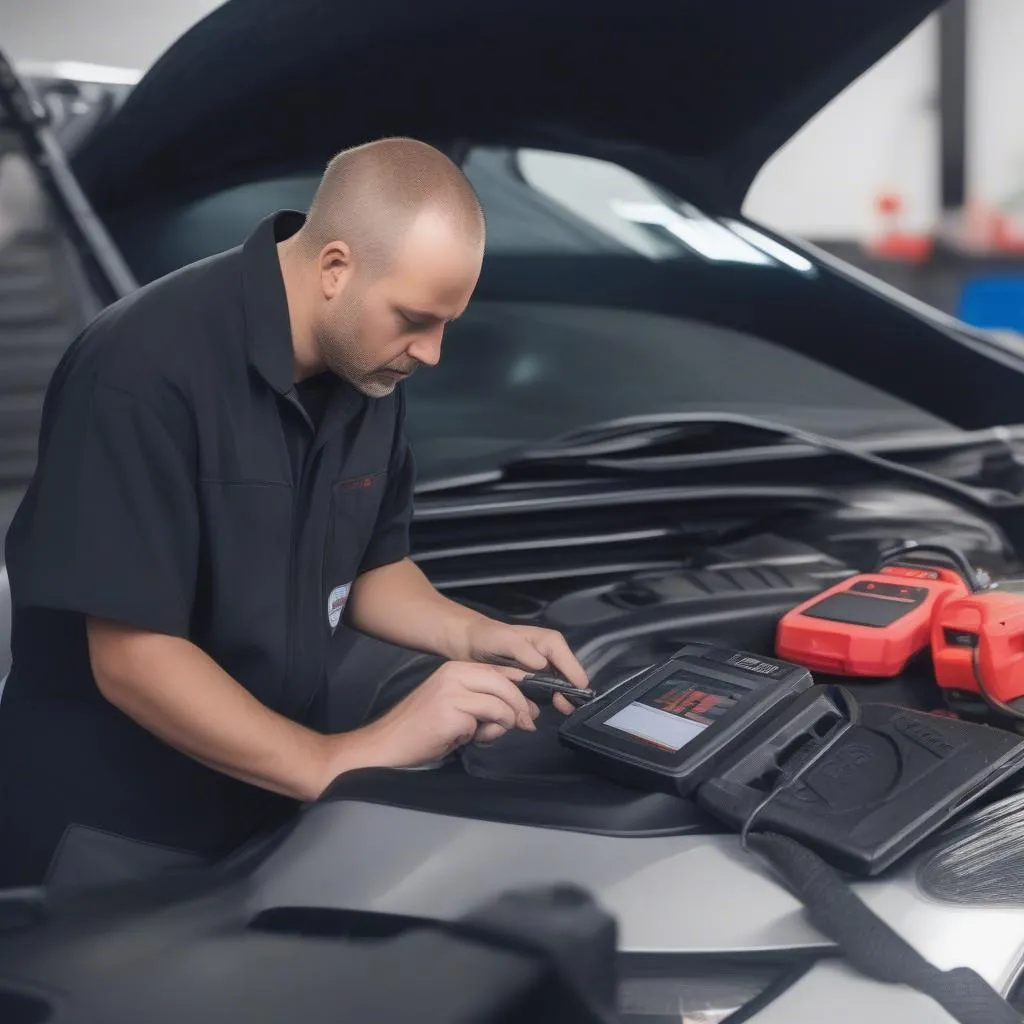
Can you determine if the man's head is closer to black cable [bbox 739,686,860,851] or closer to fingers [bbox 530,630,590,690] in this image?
fingers [bbox 530,630,590,690]

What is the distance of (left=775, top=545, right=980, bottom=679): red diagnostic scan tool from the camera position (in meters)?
0.99

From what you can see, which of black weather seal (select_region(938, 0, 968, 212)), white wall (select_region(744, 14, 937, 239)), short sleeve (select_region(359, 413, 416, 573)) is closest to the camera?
short sleeve (select_region(359, 413, 416, 573))

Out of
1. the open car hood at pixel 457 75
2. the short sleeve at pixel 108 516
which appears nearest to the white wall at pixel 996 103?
the open car hood at pixel 457 75

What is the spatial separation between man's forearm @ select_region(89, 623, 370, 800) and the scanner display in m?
0.21

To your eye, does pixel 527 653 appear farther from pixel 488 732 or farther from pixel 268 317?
pixel 268 317

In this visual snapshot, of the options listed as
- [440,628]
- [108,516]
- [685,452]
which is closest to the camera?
[108,516]

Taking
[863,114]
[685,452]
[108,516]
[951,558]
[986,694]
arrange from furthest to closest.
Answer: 1. [863,114]
2. [685,452]
3. [951,558]
4. [986,694]
5. [108,516]

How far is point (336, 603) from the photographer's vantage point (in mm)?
1024

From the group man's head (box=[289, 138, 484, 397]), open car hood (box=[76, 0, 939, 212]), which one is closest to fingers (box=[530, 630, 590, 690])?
man's head (box=[289, 138, 484, 397])

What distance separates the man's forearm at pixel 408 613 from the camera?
1032 millimetres

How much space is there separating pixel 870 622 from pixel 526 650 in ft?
0.99

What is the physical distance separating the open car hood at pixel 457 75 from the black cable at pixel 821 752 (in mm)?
643

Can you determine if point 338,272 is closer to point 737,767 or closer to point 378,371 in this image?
point 378,371

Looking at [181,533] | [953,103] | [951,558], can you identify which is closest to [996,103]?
[953,103]
